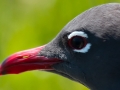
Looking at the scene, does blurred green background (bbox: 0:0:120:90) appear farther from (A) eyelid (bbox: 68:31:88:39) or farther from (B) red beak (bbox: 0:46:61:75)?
(A) eyelid (bbox: 68:31:88:39)

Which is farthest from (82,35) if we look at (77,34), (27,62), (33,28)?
(33,28)

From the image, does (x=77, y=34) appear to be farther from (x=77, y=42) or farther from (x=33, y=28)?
(x=33, y=28)

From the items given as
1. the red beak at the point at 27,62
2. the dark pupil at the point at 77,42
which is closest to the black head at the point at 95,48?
the dark pupil at the point at 77,42

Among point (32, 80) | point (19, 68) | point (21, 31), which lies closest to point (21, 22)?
point (21, 31)

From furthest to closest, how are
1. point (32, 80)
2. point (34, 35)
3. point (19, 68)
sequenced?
point (34, 35) < point (32, 80) < point (19, 68)

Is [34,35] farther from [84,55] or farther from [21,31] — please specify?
[84,55]

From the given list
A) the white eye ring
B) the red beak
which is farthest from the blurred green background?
the white eye ring
